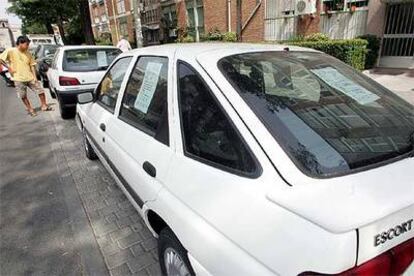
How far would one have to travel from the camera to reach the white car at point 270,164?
117 cm

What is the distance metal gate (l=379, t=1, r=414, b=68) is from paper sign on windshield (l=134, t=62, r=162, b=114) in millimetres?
10408

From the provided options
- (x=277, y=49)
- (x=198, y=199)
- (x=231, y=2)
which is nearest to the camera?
(x=198, y=199)

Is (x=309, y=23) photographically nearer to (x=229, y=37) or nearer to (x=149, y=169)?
(x=229, y=37)

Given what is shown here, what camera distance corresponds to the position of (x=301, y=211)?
3.92ft

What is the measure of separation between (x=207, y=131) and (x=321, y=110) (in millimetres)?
612

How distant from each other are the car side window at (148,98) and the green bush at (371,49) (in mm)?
9826

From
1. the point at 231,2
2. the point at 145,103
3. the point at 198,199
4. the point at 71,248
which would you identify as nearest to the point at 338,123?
the point at 198,199

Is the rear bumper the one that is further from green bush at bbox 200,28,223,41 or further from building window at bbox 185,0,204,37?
building window at bbox 185,0,204,37

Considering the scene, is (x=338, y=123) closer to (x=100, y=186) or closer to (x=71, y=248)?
(x=71, y=248)

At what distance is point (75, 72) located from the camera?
6859mm

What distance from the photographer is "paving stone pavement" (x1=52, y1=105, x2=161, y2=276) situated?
2689 millimetres

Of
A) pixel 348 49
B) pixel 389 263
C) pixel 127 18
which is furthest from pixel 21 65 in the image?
pixel 127 18

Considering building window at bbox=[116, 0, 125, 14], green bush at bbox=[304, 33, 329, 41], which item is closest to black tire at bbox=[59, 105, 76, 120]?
green bush at bbox=[304, 33, 329, 41]

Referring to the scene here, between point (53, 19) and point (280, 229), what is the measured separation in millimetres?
30569
